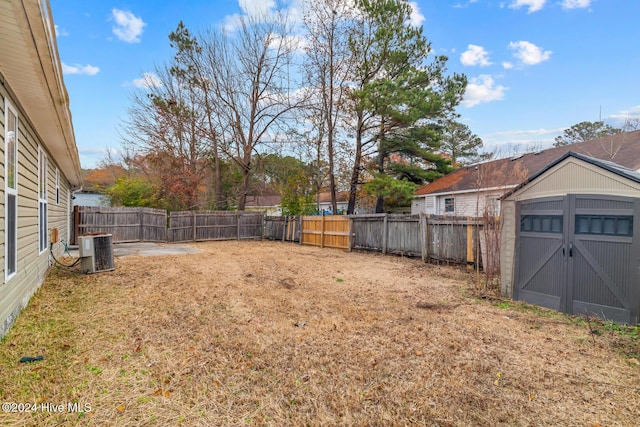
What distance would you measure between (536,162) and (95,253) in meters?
16.8

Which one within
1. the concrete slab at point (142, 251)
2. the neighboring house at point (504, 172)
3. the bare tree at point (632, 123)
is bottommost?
the concrete slab at point (142, 251)

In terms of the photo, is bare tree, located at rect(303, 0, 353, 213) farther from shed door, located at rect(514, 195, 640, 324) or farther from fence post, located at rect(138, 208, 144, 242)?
shed door, located at rect(514, 195, 640, 324)

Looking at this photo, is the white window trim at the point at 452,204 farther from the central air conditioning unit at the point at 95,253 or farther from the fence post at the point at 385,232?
the central air conditioning unit at the point at 95,253

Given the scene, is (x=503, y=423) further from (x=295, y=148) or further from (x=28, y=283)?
(x=295, y=148)

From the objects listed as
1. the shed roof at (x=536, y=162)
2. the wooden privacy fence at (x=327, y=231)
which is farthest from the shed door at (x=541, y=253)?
the wooden privacy fence at (x=327, y=231)

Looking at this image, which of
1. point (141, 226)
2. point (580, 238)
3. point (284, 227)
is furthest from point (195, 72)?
point (580, 238)

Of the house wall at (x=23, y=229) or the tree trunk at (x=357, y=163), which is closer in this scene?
the house wall at (x=23, y=229)

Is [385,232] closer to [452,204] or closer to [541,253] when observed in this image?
[541,253]

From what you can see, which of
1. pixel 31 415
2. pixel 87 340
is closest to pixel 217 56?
pixel 87 340

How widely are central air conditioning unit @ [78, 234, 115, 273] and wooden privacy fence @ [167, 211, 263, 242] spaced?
808 centimetres

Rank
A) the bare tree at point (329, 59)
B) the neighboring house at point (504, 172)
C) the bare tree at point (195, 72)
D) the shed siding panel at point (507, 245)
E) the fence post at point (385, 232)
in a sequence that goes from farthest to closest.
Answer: the bare tree at point (195, 72), the bare tree at point (329, 59), the neighboring house at point (504, 172), the fence post at point (385, 232), the shed siding panel at point (507, 245)

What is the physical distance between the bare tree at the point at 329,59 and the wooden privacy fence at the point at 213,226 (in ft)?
14.6

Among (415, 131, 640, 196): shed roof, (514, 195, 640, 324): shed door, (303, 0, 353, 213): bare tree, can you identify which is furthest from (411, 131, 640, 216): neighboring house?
(303, 0, 353, 213): bare tree

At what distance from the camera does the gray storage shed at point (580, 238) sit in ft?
12.3
